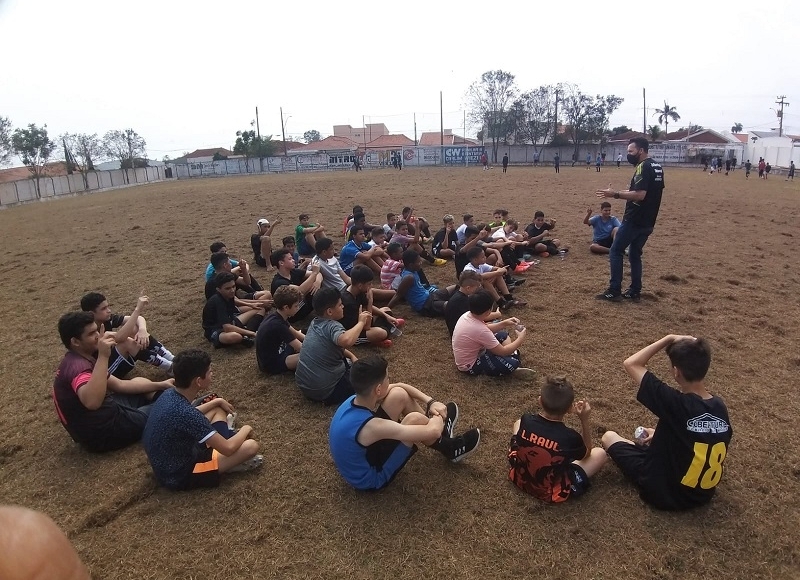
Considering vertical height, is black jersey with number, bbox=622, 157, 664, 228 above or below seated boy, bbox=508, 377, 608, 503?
above

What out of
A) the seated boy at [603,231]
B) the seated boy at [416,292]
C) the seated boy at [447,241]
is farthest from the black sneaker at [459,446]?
the seated boy at [603,231]

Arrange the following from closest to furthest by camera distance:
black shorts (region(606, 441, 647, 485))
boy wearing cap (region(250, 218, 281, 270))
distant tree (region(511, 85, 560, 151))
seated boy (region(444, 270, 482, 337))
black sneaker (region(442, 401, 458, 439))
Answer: black shorts (region(606, 441, 647, 485)), black sneaker (region(442, 401, 458, 439)), seated boy (region(444, 270, 482, 337)), boy wearing cap (region(250, 218, 281, 270)), distant tree (region(511, 85, 560, 151))

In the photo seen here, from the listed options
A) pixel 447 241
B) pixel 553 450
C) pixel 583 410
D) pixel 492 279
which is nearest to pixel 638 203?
pixel 492 279

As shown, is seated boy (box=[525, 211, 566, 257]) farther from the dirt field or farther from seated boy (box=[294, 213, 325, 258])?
seated boy (box=[294, 213, 325, 258])

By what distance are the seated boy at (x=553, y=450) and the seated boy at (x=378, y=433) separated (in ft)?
1.77

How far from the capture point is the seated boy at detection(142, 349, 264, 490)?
11.8ft

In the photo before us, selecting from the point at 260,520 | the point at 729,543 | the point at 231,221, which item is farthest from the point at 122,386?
the point at 231,221

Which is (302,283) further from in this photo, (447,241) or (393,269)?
(447,241)

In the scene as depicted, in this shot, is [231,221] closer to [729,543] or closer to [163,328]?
[163,328]

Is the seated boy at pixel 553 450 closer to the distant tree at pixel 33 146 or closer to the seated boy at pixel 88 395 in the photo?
the seated boy at pixel 88 395

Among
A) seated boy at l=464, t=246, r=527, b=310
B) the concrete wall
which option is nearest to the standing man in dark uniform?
seated boy at l=464, t=246, r=527, b=310

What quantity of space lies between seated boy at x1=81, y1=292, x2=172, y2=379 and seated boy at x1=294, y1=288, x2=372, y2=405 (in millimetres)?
1700

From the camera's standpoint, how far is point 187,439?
363 cm

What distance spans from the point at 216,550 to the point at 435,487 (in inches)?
61.6
